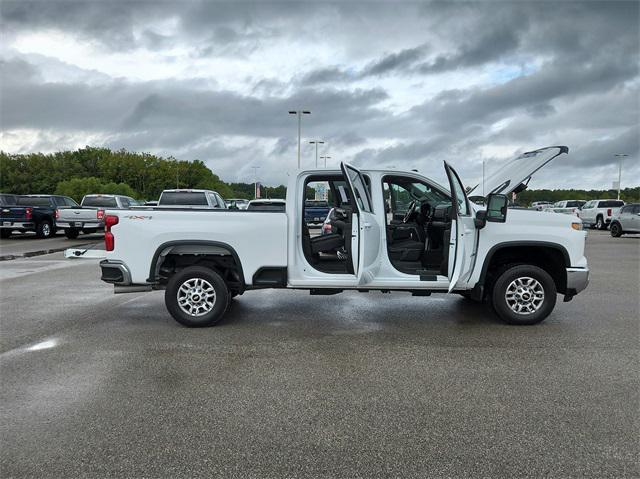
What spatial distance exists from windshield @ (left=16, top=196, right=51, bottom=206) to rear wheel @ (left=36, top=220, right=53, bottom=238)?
909 mm

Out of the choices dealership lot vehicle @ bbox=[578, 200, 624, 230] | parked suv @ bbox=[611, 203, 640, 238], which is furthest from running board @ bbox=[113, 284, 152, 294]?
dealership lot vehicle @ bbox=[578, 200, 624, 230]

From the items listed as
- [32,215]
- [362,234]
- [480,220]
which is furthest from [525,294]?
[32,215]

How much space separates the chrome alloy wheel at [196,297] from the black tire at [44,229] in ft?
59.1

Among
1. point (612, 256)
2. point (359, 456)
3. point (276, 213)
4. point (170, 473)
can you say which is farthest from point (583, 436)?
point (612, 256)

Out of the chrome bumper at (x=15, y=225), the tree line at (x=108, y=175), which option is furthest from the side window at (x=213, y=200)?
the tree line at (x=108, y=175)

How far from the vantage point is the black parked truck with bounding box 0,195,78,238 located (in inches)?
808

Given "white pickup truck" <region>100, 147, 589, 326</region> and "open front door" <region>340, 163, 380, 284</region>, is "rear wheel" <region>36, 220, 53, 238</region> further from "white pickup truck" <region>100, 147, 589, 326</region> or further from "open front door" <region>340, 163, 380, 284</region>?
"open front door" <region>340, 163, 380, 284</region>

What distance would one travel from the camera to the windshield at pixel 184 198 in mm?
17359

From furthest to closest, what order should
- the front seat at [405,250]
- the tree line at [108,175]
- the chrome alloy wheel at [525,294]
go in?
the tree line at [108,175] → the front seat at [405,250] → the chrome alloy wheel at [525,294]

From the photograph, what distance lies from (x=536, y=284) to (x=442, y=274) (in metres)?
1.16

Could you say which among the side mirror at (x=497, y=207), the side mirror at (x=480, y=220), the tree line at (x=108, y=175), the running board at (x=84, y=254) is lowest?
the running board at (x=84, y=254)

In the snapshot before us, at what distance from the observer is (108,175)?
11038cm

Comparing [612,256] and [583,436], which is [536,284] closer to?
[583,436]

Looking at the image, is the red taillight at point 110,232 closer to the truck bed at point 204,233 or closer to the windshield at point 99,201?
the truck bed at point 204,233
